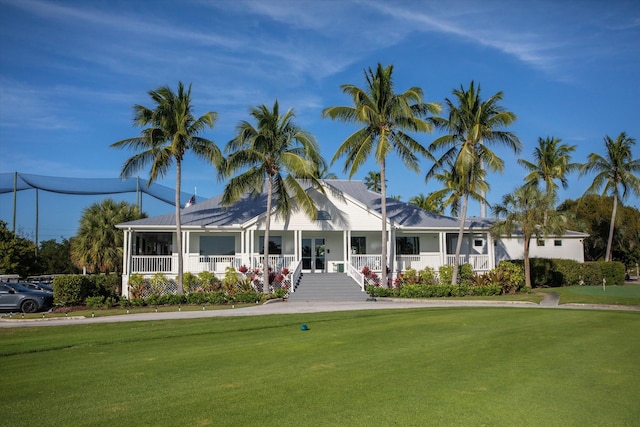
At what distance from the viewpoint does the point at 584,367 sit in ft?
27.4

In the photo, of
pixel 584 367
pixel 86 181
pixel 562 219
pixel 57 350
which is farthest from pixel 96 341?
pixel 86 181

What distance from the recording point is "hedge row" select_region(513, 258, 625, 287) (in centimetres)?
3484

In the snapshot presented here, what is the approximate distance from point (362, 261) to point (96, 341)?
61.4 ft

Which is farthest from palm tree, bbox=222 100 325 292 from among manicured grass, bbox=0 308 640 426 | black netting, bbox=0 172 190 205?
black netting, bbox=0 172 190 205

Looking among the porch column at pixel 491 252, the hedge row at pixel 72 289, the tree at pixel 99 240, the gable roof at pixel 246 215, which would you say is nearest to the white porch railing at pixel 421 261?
the gable roof at pixel 246 215

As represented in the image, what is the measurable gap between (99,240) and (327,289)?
604 inches

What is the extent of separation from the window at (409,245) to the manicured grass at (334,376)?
19041 mm

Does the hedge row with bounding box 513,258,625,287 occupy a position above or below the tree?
below

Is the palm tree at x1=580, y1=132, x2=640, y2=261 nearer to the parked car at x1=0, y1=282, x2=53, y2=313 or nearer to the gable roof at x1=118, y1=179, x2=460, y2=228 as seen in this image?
the gable roof at x1=118, y1=179, x2=460, y2=228

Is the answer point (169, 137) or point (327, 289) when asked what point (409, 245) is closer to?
point (327, 289)

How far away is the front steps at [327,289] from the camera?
2555cm

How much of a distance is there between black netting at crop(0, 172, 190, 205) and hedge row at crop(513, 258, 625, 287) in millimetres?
31937

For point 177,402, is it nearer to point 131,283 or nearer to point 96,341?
point 96,341

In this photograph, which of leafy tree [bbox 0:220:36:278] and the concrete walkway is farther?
leafy tree [bbox 0:220:36:278]
